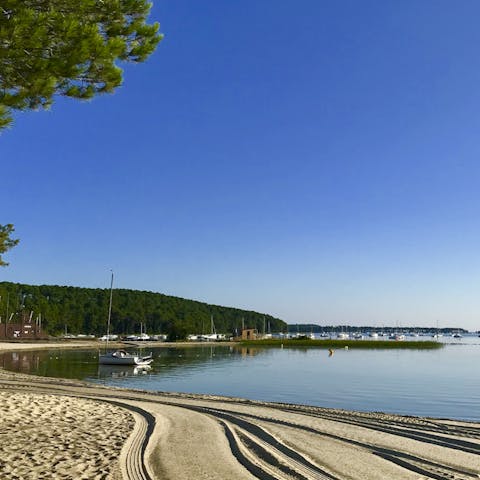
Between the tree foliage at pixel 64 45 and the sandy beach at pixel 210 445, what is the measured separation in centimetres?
819

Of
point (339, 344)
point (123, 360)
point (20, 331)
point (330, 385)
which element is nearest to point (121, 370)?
point (123, 360)

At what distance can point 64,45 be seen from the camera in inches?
439

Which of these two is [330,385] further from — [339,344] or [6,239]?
[339,344]

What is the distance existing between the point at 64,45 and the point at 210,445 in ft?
36.0

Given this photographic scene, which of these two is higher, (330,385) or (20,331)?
(20,331)

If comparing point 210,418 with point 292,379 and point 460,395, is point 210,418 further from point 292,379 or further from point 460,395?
point 292,379

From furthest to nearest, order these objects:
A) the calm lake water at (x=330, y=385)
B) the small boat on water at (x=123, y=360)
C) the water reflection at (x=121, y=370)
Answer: the small boat on water at (x=123, y=360)
the water reflection at (x=121, y=370)
the calm lake water at (x=330, y=385)

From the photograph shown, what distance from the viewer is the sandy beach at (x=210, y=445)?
35.8 ft

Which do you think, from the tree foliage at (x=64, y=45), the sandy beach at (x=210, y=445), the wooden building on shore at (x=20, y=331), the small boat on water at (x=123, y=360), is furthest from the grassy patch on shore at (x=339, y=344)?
the tree foliage at (x=64, y=45)

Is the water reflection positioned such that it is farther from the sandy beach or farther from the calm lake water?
the sandy beach

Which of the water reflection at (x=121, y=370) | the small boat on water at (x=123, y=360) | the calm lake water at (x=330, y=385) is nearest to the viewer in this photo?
the calm lake water at (x=330, y=385)

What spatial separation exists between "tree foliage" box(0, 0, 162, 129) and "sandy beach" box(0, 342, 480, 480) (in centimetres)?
819

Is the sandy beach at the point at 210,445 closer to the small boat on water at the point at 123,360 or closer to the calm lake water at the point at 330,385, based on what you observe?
the calm lake water at the point at 330,385

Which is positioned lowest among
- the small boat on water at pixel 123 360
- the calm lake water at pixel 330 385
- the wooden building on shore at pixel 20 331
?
the calm lake water at pixel 330 385
